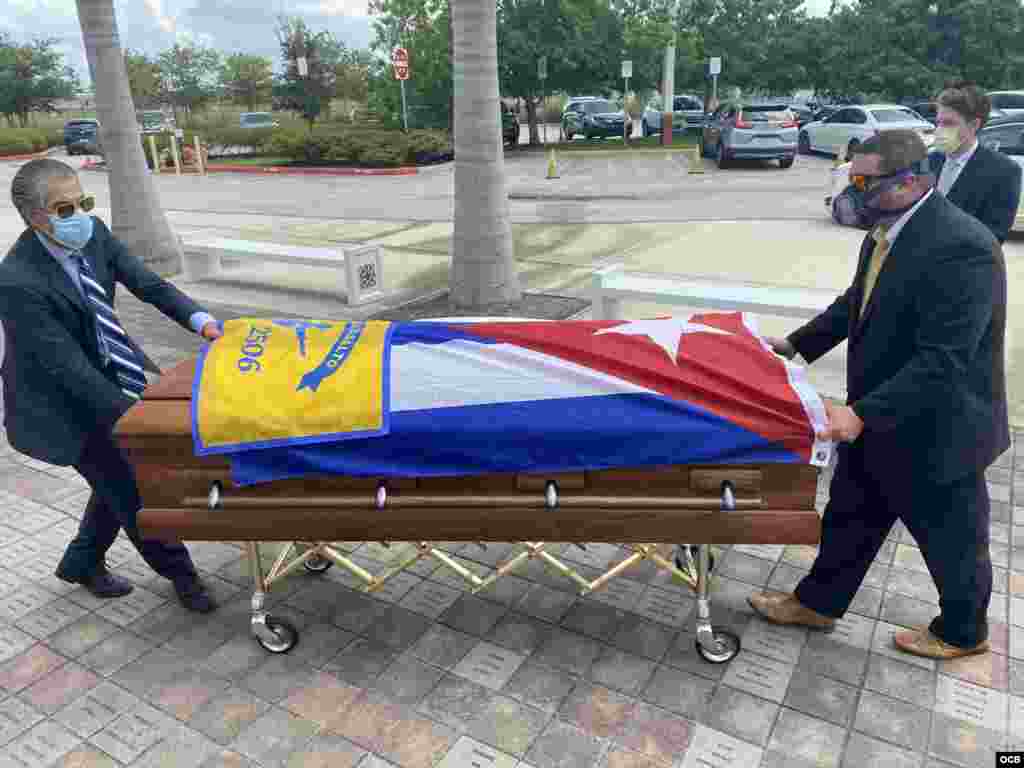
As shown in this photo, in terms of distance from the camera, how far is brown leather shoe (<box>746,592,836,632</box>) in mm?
3389

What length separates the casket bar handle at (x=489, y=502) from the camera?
272cm

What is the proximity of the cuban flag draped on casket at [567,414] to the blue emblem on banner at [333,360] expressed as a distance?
192 mm

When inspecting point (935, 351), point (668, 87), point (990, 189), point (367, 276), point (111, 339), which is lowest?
point (367, 276)

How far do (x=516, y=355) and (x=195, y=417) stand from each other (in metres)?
1.11

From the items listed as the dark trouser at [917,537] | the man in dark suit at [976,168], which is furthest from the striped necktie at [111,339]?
the man in dark suit at [976,168]

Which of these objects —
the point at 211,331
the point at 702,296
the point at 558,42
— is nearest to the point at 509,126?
the point at 558,42

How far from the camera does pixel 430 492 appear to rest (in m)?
2.87

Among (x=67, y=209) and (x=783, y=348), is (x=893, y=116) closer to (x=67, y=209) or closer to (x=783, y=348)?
(x=783, y=348)

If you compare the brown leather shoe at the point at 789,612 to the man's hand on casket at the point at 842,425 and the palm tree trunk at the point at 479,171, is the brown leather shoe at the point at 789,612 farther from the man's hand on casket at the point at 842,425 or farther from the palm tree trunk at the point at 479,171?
the palm tree trunk at the point at 479,171

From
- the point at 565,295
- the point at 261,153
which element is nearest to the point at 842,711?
the point at 565,295

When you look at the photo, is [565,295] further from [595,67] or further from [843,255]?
[595,67]

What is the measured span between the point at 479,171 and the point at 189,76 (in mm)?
49149

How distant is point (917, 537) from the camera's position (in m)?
3.05

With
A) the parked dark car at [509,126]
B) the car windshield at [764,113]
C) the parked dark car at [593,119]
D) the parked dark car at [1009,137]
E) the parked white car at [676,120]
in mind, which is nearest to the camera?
Result: the parked dark car at [1009,137]
